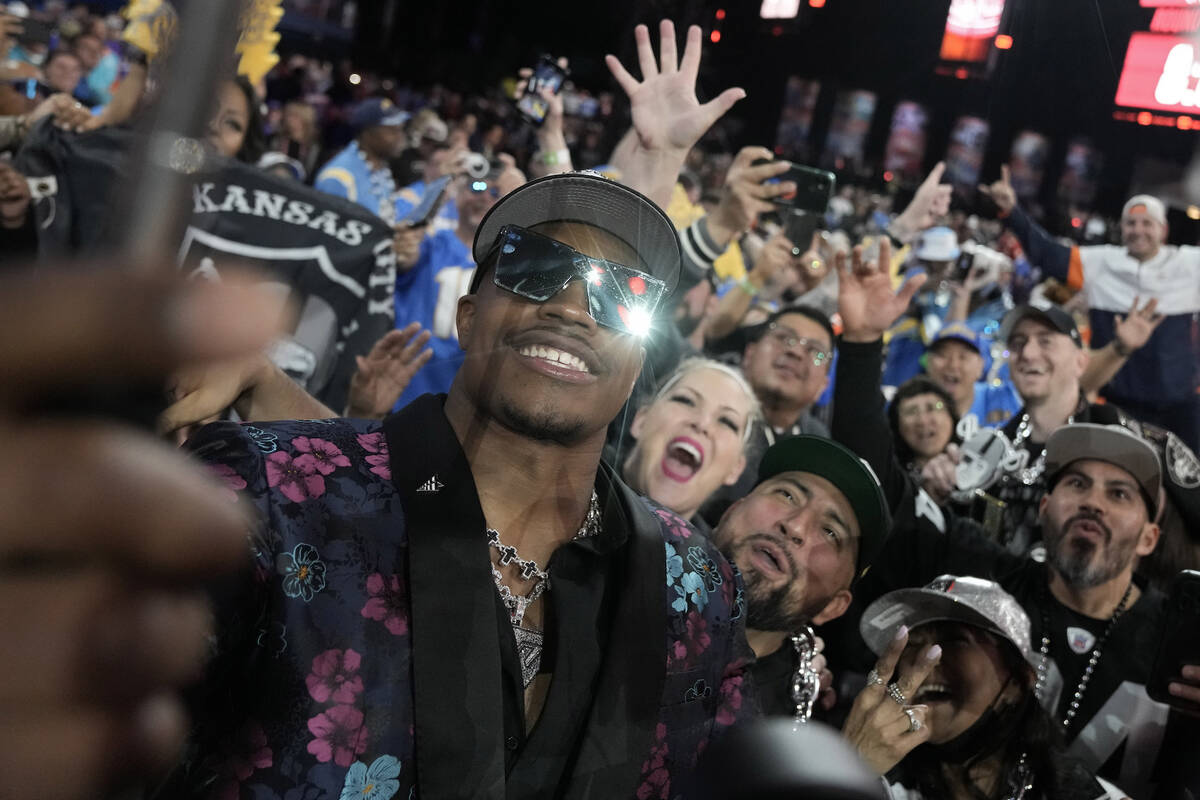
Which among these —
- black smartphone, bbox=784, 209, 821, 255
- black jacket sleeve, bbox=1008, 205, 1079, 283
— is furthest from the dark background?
black jacket sleeve, bbox=1008, 205, 1079, 283

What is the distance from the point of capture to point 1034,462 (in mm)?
3838

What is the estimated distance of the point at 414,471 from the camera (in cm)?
148

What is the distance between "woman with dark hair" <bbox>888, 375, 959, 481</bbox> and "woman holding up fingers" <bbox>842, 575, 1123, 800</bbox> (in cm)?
169

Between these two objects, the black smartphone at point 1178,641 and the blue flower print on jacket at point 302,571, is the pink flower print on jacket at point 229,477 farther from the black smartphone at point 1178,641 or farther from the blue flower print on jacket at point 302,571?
the black smartphone at point 1178,641

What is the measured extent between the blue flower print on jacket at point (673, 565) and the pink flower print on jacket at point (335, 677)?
57 cm

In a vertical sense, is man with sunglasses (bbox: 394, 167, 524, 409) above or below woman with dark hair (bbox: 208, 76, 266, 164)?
below

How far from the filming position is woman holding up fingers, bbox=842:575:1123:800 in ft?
7.22

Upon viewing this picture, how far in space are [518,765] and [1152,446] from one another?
8.38 feet

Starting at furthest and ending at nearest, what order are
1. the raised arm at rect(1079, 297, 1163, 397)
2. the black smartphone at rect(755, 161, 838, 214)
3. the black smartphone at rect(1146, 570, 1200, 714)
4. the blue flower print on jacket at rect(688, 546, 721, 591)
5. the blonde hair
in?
the raised arm at rect(1079, 297, 1163, 397) < the blonde hair < the black smartphone at rect(755, 161, 838, 214) < the black smartphone at rect(1146, 570, 1200, 714) < the blue flower print on jacket at rect(688, 546, 721, 591)

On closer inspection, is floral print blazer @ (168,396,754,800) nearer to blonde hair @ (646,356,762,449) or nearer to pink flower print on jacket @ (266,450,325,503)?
pink flower print on jacket @ (266,450,325,503)

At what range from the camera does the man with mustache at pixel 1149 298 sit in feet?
17.4

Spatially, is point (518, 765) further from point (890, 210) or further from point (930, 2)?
point (890, 210)

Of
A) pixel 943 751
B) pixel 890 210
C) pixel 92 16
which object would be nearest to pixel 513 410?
pixel 943 751

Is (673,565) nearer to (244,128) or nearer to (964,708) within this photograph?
(964,708)
